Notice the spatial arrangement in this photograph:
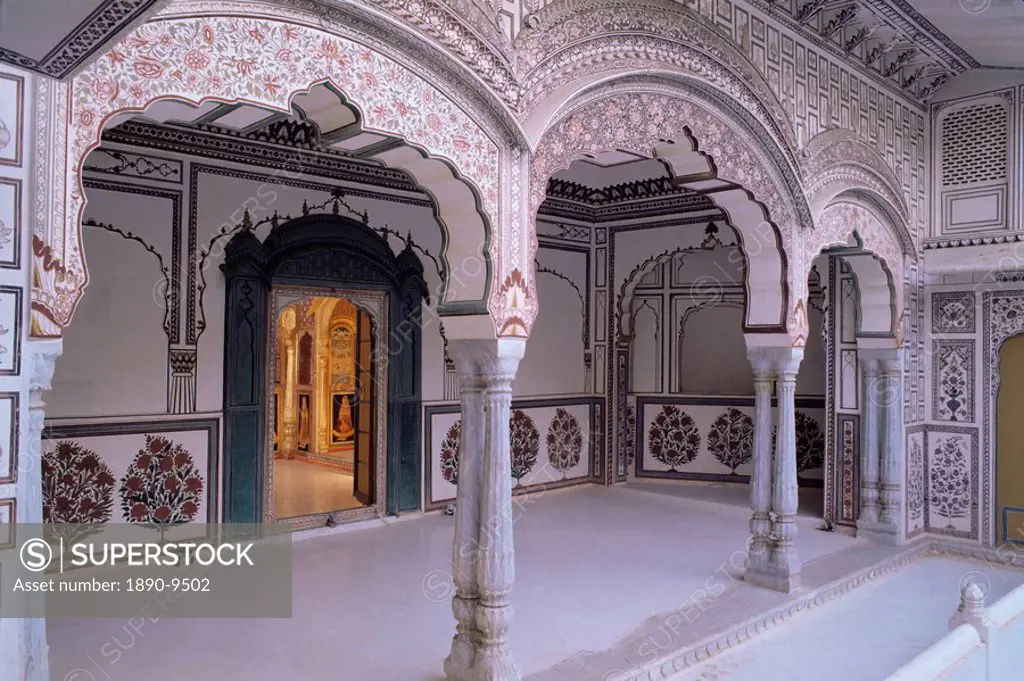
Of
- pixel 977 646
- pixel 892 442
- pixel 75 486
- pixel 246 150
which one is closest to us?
pixel 977 646

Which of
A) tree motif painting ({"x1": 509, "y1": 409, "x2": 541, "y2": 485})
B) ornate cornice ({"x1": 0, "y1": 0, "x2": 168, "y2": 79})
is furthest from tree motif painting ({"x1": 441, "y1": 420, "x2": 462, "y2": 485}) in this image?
ornate cornice ({"x1": 0, "y1": 0, "x2": 168, "y2": 79})

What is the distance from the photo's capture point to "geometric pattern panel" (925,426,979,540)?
597 centimetres

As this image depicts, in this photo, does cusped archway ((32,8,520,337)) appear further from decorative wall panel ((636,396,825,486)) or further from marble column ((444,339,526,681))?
decorative wall panel ((636,396,825,486))

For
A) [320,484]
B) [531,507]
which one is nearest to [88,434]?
[320,484]

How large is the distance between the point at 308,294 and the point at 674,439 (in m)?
4.22

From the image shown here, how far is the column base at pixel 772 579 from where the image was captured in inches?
179

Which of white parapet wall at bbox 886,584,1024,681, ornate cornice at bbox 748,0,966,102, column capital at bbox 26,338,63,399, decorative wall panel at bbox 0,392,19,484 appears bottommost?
white parapet wall at bbox 886,584,1024,681

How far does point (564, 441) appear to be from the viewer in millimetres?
7785

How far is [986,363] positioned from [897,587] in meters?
1.93

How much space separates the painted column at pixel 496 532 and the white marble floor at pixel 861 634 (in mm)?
946

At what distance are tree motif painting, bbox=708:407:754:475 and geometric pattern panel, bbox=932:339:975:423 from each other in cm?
207

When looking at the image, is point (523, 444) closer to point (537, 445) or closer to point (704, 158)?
point (537, 445)

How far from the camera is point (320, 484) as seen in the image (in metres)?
7.35

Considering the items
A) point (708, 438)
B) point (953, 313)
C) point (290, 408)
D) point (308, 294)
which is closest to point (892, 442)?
point (953, 313)
